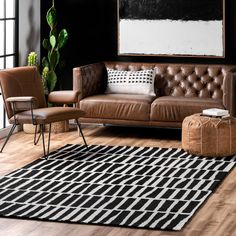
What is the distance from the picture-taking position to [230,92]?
7.70 m

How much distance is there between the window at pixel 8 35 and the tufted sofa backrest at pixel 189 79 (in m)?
1.47

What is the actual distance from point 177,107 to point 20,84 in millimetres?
1706

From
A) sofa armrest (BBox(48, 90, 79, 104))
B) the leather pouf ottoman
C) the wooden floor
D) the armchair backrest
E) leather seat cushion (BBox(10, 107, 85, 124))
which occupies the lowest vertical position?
the wooden floor

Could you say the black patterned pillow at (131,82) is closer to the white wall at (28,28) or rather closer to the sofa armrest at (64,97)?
the sofa armrest at (64,97)

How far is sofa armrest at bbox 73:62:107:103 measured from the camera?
8180mm

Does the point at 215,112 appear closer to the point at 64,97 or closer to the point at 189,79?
the point at 189,79

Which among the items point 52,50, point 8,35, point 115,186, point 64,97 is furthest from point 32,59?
point 115,186

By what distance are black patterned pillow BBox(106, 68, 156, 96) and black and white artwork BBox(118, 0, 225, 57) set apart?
0.44m

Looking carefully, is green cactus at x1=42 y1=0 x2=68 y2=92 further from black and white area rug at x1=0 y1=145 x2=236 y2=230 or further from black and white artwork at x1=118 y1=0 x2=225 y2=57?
black and white area rug at x1=0 y1=145 x2=236 y2=230

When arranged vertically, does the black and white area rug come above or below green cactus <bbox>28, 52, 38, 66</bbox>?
below

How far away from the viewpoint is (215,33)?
8461 millimetres

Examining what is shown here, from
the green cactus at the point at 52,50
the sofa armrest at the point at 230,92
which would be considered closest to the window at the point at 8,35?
the green cactus at the point at 52,50

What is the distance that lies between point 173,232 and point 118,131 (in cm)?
386

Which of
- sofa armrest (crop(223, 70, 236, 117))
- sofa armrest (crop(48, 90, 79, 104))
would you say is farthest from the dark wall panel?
sofa armrest (crop(223, 70, 236, 117))
